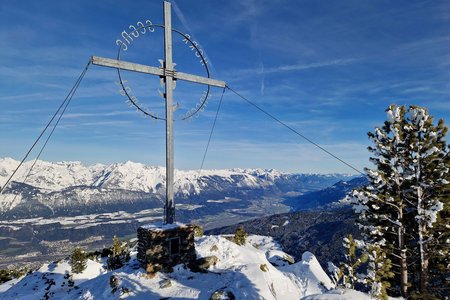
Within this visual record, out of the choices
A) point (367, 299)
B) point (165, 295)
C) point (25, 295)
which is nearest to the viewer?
point (367, 299)

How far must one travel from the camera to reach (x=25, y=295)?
96.1 ft

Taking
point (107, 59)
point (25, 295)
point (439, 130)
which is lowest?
point (25, 295)

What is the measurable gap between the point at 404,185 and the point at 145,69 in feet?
66.7

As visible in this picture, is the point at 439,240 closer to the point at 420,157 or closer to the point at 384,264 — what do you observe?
the point at 420,157

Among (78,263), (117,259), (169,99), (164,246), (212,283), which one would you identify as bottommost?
(78,263)

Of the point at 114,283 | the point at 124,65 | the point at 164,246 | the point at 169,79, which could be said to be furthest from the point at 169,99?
the point at 114,283

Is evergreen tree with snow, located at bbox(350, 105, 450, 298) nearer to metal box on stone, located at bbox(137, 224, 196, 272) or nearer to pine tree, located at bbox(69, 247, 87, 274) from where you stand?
metal box on stone, located at bbox(137, 224, 196, 272)

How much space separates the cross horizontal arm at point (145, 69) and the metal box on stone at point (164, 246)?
28.2ft

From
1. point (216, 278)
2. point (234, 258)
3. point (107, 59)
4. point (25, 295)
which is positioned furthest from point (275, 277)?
point (25, 295)

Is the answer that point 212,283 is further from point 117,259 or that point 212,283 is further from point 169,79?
point 117,259

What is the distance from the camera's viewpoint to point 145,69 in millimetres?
16938

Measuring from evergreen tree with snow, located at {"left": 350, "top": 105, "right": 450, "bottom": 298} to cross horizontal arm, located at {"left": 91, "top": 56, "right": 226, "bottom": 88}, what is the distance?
12675 millimetres

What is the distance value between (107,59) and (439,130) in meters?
24.2

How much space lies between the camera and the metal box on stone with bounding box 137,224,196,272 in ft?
60.5
